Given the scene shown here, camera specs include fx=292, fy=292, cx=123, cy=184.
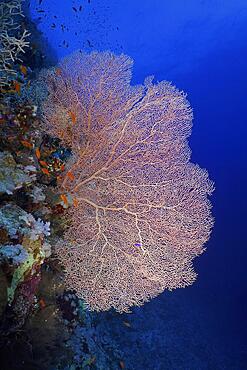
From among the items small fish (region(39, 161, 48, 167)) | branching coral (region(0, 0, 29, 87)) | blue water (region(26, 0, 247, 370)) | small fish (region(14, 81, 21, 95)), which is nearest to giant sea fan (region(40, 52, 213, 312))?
small fish (region(39, 161, 48, 167))

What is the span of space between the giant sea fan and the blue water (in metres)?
4.64

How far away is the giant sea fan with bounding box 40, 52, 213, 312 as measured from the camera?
13.8 feet

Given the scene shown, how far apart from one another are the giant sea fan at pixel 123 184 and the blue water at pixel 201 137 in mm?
4643

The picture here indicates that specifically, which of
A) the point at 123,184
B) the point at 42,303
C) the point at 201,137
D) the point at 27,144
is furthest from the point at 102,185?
the point at 201,137

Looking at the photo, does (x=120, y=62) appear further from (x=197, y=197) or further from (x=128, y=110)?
(x=197, y=197)

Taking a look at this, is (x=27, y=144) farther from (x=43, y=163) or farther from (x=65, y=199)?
(x=65, y=199)

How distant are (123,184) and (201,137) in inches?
2001

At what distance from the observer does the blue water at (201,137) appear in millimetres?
11195

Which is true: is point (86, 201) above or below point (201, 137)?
below

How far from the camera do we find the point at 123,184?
14.5 feet

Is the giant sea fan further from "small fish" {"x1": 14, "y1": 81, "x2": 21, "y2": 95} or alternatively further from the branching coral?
the branching coral

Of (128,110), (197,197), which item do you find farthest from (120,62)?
(197,197)

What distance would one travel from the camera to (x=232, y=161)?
143 ft

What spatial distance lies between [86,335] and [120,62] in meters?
4.94
